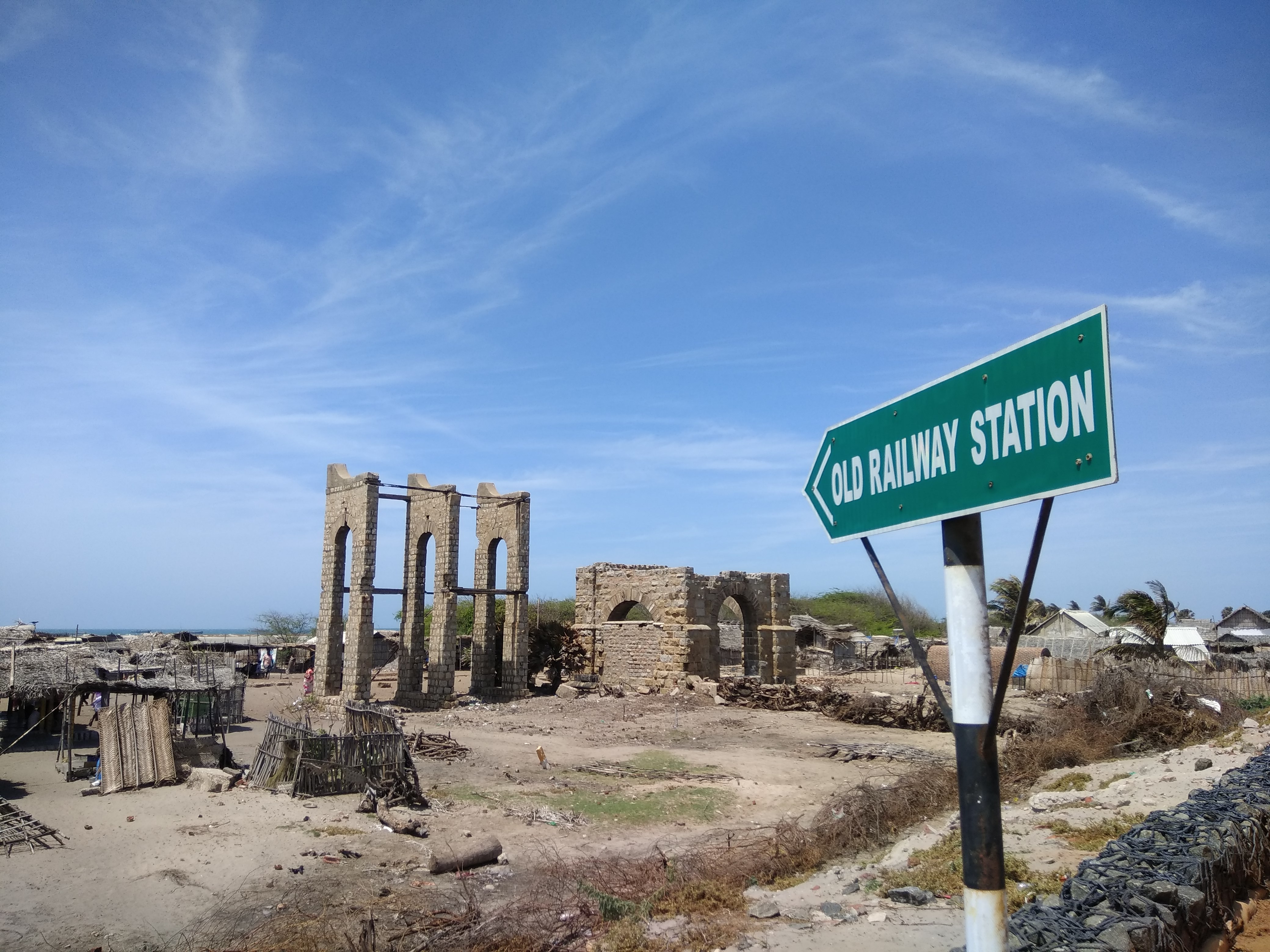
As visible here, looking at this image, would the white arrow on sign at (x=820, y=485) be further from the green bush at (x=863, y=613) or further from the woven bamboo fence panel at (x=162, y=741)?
the green bush at (x=863, y=613)

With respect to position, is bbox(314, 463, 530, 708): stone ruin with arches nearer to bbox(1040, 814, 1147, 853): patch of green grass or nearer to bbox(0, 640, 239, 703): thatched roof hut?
bbox(0, 640, 239, 703): thatched roof hut

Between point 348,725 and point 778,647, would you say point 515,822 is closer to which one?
point 348,725

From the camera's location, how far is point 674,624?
25656mm

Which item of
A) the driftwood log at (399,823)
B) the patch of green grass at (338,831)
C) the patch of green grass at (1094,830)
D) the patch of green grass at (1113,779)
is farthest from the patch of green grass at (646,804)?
the patch of green grass at (1113,779)

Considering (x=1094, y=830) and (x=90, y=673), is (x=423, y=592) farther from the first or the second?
(x=1094, y=830)

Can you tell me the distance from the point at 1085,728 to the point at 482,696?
54.1ft

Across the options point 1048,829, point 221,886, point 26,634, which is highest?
point 26,634

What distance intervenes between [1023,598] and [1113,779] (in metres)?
10.8

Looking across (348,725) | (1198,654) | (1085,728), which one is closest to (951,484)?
(348,725)

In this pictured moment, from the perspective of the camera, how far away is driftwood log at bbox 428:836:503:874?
890cm

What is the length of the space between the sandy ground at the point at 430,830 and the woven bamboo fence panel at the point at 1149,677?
4.06 meters

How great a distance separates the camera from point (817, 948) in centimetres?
502

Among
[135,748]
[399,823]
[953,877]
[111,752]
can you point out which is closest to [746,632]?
[399,823]

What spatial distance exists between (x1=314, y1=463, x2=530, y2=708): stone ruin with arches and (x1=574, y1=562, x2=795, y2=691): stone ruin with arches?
3.04m
